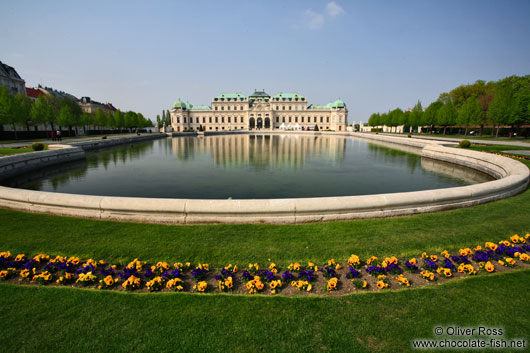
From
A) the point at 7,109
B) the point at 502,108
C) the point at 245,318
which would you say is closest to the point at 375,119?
the point at 502,108

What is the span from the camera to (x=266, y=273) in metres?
4.83

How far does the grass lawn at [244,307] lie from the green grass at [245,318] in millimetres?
15

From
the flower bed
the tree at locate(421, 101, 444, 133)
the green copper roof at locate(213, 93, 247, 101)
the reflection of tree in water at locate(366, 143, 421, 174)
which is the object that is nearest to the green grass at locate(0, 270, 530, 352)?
the flower bed

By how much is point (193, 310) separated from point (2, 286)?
365 cm

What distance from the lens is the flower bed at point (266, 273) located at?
452 cm

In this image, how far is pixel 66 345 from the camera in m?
3.32

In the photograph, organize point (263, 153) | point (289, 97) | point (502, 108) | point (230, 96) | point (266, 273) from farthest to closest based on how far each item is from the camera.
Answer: point (230, 96)
point (289, 97)
point (502, 108)
point (263, 153)
point (266, 273)

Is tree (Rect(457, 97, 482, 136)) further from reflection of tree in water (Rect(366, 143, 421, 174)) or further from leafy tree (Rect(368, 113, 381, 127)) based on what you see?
leafy tree (Rect(368, 113, 381, 127))

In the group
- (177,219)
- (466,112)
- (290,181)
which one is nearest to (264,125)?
(466,112)

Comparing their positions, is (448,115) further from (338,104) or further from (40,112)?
(40,112)

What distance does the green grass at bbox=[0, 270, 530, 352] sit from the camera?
3.32 metres

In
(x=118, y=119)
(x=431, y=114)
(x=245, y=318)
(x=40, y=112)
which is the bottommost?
(x=245, y=318)

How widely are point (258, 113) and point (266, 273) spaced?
11234 cm

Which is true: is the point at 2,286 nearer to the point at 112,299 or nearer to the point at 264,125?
the point at 112,299
